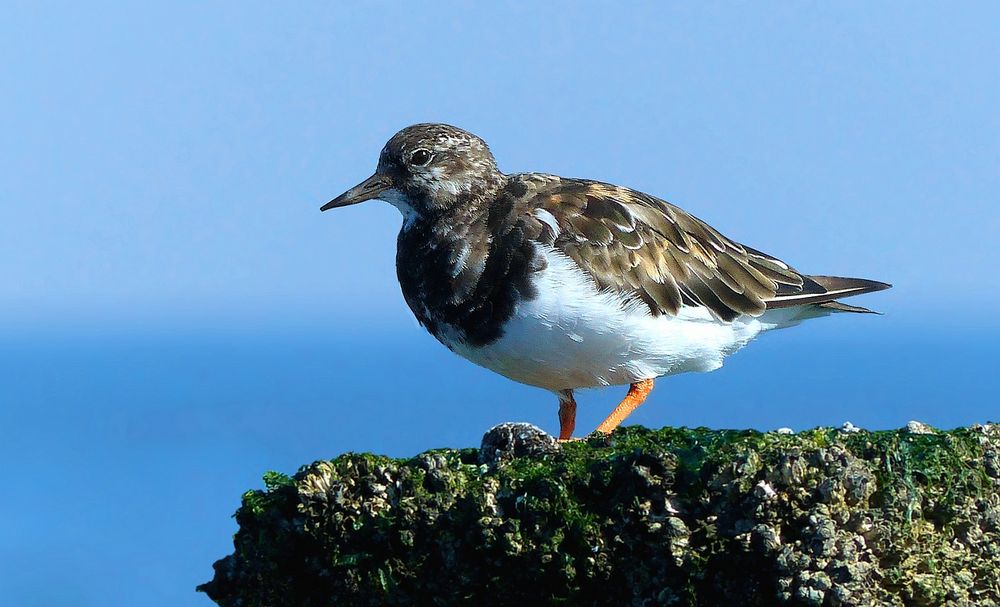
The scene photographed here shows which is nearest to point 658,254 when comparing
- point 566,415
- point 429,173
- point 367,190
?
point 566,415

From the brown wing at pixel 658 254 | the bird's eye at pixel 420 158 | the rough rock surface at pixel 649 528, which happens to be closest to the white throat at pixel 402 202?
the bird's eye at pixel 420 158

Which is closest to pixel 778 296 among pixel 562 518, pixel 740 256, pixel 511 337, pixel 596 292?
pixel 740 256

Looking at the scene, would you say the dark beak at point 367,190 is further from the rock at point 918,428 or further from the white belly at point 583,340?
the rock at point 918,428

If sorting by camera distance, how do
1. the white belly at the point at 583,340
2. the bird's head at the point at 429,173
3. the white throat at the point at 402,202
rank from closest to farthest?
the white belly at the point at 583,340, the bird's head at the point at 429,173, the white throat at the point at 402,202

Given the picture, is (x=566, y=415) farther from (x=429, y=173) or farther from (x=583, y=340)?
(x=429, y=173)

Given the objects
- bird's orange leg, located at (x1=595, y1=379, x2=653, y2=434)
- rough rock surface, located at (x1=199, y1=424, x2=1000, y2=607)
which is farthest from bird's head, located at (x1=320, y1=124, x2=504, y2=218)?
rough rock surface, located at (x1=199, y1=424, x2=1000, y2=607)

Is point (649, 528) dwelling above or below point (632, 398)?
below
